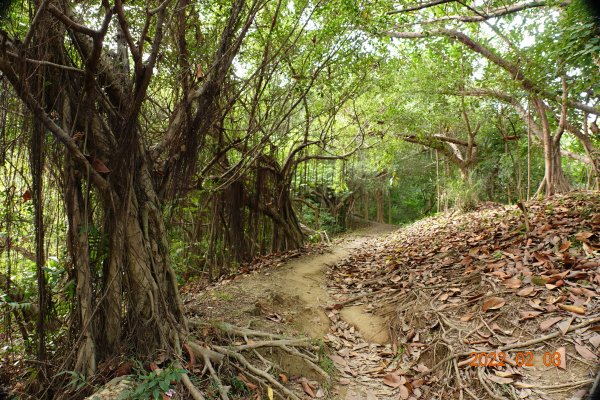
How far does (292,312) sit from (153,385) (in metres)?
1.99

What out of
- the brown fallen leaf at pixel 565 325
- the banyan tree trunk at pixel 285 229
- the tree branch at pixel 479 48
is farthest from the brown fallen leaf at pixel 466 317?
the banyan tree trunk at pixel 285 229

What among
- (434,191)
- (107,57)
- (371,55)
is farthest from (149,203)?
(434,191)

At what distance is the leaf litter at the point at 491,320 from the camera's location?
2.43 m

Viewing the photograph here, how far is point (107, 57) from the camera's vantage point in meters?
2.79

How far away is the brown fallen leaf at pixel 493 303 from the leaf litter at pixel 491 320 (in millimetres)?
10

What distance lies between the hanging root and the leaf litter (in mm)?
338

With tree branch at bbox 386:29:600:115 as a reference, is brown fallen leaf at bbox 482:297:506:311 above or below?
below

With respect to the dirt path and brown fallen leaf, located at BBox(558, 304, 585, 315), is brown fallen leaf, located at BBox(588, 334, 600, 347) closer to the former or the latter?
brown fallen leaf, located at BBox(558, 304, 585, 315)

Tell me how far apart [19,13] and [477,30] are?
817cm

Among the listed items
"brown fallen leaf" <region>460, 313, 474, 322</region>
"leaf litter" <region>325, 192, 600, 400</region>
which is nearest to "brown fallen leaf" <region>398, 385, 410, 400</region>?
"leaf litter" <region>325, 192, 600, 400</region>

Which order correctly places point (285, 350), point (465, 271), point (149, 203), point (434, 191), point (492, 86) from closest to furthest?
point (149, 203) → point (285, 350) → point (465, 271) → point (492, 86) → point (434, 191)

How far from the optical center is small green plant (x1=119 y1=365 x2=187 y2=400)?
2.15 meters

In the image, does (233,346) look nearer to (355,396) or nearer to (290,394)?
(290,394)

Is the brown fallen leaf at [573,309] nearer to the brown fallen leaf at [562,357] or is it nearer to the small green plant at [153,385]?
the brown fallen leaf at [562,357]
